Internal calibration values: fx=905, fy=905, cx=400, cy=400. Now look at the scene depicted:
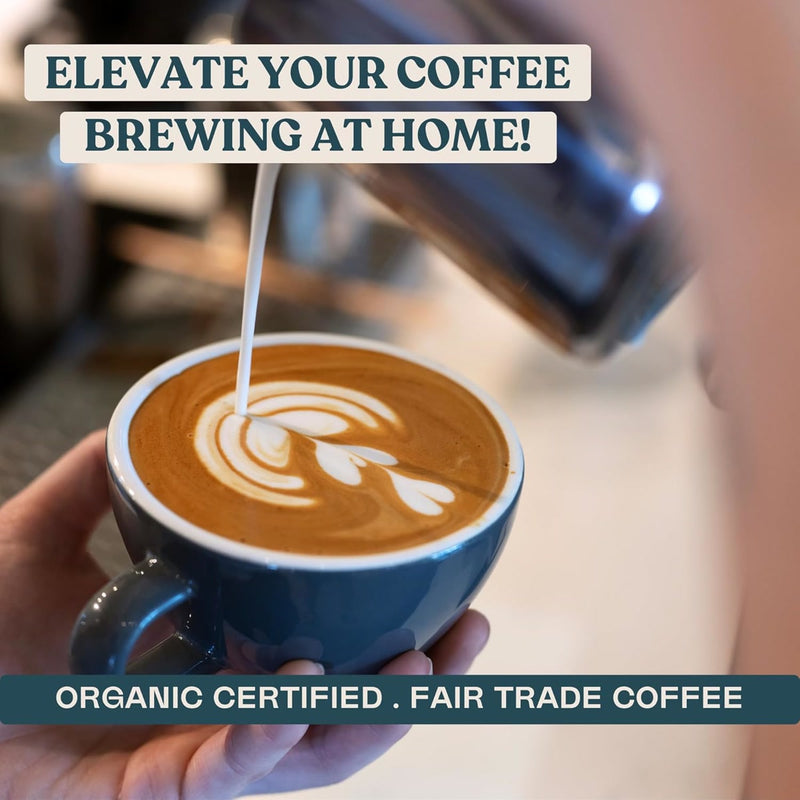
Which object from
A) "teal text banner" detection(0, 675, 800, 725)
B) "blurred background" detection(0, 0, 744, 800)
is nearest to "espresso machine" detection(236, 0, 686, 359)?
"blurred background" detection(0, 0, 744, 800)

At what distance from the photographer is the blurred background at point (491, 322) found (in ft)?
1.03

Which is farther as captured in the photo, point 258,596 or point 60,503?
point 60,503

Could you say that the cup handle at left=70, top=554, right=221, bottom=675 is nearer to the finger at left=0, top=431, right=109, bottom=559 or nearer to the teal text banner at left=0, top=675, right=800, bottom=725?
the teal text banner at left=0, top=675, right=800, bottom=725

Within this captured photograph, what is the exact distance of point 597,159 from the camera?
31cm

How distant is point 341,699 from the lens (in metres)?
0.33

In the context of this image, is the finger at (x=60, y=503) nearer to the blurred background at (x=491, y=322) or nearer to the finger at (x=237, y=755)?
the blurred background at (x=491, y=322)

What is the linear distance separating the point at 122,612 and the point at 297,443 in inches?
3.6

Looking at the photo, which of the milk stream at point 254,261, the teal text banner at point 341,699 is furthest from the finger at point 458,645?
the milk stream at point 254,261

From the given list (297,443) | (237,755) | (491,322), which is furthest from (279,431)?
(491,322)

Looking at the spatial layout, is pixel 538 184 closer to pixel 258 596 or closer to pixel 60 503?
pixel 258 596

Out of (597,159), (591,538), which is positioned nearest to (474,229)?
Answer: (597,159)

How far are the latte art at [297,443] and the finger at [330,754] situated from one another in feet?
0.35

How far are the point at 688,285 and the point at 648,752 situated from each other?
0.75 ft

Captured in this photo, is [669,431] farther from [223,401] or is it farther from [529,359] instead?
[223,401]
